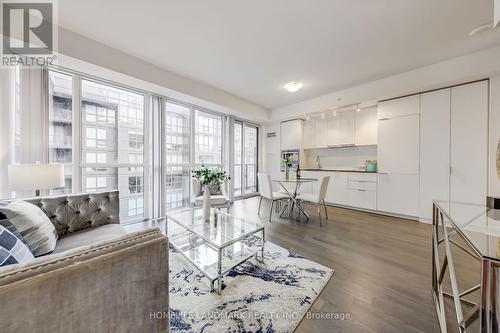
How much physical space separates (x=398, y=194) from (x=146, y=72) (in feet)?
17.2

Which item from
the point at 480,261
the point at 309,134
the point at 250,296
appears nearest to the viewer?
the point at 480,261

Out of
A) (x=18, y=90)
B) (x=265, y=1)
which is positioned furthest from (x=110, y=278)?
(x=18, y=90)

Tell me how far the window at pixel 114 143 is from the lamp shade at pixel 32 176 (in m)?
1.21

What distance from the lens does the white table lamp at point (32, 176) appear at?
1.68 meters

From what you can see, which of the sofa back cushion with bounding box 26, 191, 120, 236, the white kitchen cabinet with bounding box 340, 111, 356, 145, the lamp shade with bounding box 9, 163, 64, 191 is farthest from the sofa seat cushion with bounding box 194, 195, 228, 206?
the white kitchen cabinet with bounding box 340, 111, 356, 145

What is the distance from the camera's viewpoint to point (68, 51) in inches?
89.5

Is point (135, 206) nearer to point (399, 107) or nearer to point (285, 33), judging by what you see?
point (285, 33)

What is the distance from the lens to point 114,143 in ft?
10.6

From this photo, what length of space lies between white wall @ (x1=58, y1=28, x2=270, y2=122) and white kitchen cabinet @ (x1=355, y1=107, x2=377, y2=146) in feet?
9.58

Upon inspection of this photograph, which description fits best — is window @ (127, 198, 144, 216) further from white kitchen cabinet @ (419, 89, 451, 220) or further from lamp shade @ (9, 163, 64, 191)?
white kitchen cabinet @ (419, 89, 451, 220)

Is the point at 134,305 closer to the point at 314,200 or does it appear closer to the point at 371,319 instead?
the point at 371,319

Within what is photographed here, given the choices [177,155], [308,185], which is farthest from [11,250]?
[308,185]

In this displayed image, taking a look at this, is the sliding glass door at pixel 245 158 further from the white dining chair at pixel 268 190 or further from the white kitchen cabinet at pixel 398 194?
the white kitchen cabinet at pixel 398 194

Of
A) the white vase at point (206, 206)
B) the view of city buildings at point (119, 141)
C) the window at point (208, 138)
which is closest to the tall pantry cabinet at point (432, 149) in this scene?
the white vase at point (206, 206)
